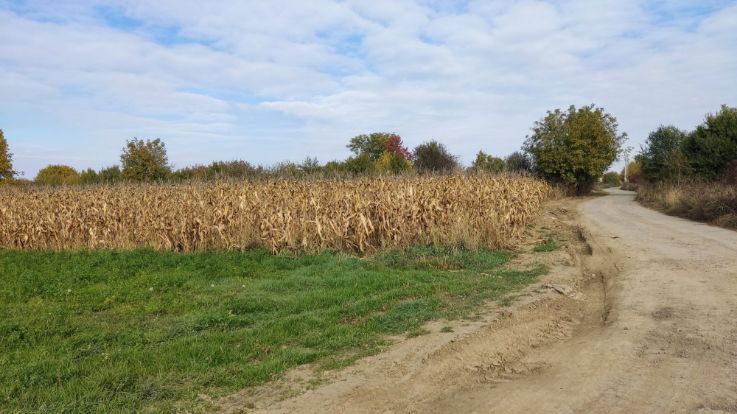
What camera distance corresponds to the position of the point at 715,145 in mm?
33750

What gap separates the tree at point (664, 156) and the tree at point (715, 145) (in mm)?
953

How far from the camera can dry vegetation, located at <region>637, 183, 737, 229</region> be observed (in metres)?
18.8

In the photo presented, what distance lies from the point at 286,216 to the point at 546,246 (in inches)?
276

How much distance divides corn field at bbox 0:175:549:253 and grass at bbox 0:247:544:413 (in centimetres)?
117

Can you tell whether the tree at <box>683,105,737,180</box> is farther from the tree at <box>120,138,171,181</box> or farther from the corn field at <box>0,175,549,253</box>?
the tree at <box>120,138,171,181</box>

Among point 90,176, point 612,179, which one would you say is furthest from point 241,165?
point 612,179

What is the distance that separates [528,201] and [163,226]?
40.0ft

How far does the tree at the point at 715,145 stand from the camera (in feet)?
109

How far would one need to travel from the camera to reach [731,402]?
4.49 meters

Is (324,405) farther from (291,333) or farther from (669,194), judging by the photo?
(669,194)

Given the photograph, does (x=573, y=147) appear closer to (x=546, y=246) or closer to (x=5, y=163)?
(x=546, y=246)

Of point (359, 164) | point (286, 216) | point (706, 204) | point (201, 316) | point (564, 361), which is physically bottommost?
point (564, 361)

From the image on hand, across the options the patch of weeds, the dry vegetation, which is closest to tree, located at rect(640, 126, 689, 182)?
the dry vegetation

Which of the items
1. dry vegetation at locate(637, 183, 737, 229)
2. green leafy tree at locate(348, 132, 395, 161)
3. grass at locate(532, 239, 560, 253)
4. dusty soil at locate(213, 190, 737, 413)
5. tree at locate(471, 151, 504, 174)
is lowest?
dusty soil at locate(213, 190, 737, 413)
